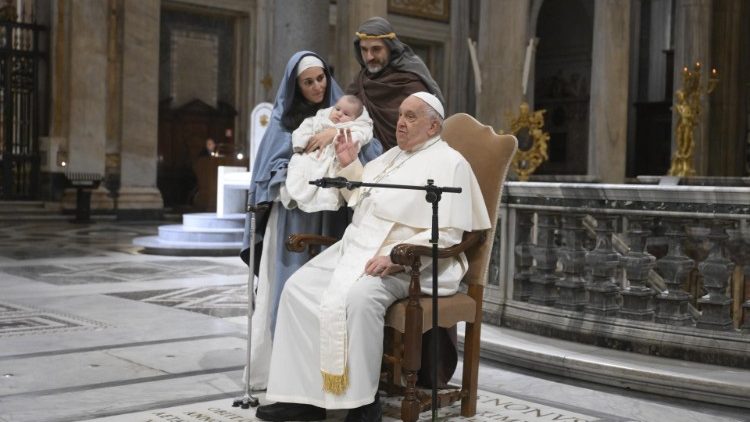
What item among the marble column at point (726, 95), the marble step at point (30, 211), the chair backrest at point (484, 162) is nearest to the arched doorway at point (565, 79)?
the marble column at point (726, 95)

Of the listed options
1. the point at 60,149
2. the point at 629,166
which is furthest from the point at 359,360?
the point at 629,166

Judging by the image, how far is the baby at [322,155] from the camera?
4.39 meters

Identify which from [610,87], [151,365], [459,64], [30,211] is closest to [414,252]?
[151,365]

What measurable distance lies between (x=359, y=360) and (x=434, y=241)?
0.58 meters

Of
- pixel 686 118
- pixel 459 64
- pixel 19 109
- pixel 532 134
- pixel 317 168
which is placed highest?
pixel 459 64

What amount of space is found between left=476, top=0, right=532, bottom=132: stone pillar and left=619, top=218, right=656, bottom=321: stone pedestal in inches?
272

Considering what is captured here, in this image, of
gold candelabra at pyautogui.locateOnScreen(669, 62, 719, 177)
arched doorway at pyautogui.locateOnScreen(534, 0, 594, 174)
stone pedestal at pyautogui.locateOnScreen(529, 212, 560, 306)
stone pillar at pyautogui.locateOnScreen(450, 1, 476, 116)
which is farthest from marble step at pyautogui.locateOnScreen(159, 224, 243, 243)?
arched doorway at pyautogui.locateOnScreen(534, 0, 594, 174)

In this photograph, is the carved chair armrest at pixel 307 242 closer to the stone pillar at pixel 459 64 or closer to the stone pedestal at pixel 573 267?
the stone pedestal at pixel 573 267

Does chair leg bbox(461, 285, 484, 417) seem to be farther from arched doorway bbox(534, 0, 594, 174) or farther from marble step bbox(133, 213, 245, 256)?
arched doorway bbox(534, 0, 594, 174)

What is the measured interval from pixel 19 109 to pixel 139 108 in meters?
2.23

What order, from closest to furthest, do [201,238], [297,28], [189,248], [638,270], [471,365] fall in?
[471,365], [638,270], [297,28], [189,248], [201,238]

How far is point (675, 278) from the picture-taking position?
5.30 metres

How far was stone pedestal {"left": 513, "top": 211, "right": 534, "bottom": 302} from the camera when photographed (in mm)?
6199

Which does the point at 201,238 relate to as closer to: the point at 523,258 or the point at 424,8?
the point at 523,258
